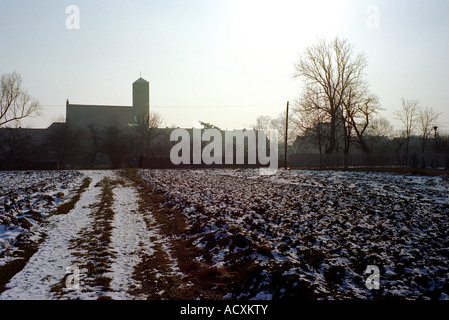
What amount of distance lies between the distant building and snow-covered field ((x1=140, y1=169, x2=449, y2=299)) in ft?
342

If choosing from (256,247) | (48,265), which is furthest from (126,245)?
(256,247)

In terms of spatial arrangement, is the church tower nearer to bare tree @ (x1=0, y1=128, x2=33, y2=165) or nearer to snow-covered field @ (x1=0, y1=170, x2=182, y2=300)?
bare tree @ (x1=0, y1=128, x2=33, y2=165)

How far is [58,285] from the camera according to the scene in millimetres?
5844

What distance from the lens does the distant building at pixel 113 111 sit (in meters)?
114

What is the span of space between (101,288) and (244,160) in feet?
173

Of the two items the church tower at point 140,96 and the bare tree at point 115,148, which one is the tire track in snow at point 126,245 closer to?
the bare tree at point 115,148

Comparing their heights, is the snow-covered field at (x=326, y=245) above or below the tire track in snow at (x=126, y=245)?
above

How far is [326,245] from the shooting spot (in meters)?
7.65

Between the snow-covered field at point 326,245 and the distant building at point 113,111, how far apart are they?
342 feet

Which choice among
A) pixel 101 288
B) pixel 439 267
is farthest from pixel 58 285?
pixel 439 267
